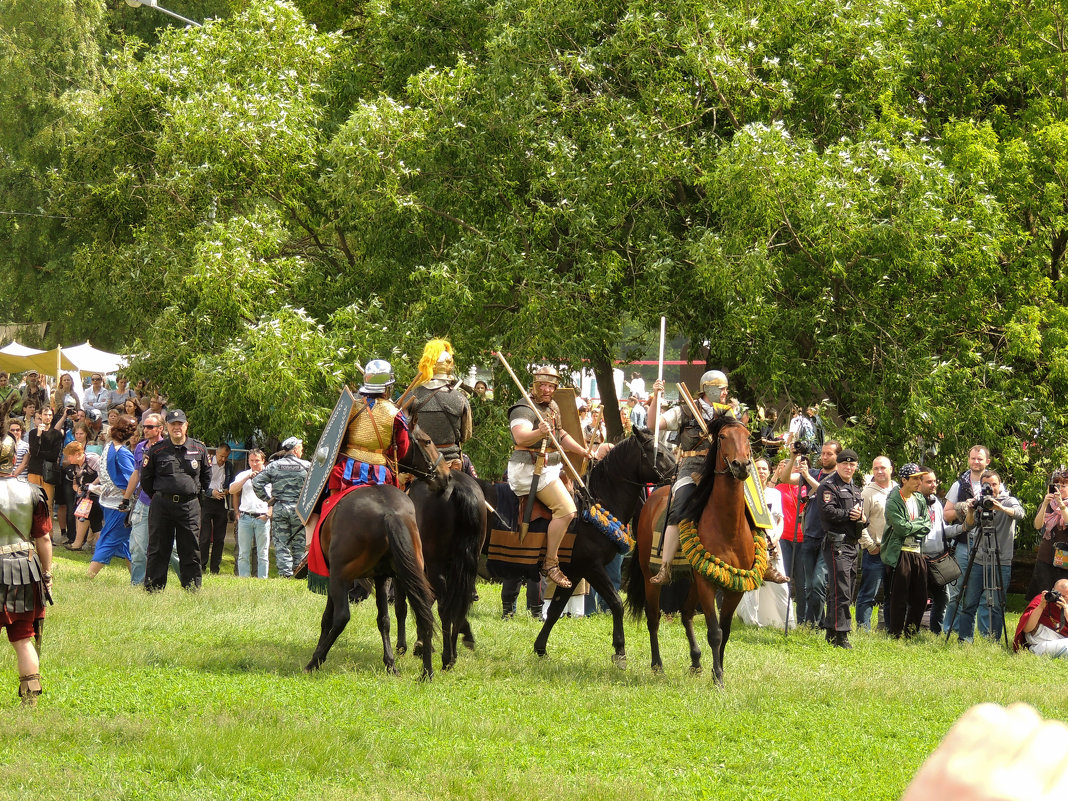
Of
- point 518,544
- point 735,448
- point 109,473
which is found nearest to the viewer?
point 735,448

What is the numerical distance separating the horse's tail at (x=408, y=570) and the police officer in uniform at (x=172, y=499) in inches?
229

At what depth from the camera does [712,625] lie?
34.0 feet

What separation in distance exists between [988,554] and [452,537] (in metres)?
6.86

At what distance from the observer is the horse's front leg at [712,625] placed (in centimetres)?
1033

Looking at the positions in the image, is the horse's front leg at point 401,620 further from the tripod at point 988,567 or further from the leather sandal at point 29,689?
the tripod at point 988,567

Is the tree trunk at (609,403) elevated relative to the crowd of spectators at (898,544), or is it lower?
elevated

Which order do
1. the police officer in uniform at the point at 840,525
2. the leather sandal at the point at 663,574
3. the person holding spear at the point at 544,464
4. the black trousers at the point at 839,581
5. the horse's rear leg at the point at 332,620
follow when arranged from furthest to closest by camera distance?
1. the police officer in uniform at the point at 840,525
2. the black trousers at the point at 839,581
3. the person holding spear at the point at 544,464
4. the leather sandal at the point at 663,574
5. the horse's rear leg at the point at 332,620

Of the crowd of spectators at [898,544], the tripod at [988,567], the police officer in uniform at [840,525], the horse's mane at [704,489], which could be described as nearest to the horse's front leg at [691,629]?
the horse's mane at [704,489]

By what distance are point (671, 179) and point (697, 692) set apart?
10.2m

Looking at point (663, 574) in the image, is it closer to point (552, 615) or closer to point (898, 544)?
point (552, 615)

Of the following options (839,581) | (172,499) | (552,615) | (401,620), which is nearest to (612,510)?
(552,615)

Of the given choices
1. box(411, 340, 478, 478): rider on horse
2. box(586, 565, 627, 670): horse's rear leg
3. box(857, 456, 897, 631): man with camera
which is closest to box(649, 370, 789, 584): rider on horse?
box(586, 565, 627, 670): horse's rear leg

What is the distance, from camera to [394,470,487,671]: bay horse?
34.8 feet

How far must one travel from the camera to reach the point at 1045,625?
13219 millimetres
